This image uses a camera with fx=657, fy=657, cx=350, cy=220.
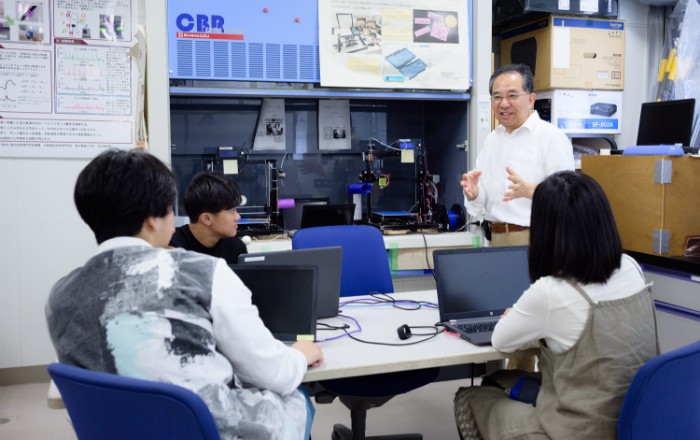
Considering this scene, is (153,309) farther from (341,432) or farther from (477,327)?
(341,432)

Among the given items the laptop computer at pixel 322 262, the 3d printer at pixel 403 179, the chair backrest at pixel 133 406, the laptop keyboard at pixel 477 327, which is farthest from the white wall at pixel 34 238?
the chair backrest at pixel 133 406

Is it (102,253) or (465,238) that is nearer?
(102,253)

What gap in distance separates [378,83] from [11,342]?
2.44 m

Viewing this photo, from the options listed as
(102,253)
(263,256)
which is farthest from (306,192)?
(102,253)

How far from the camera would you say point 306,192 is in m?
4.32

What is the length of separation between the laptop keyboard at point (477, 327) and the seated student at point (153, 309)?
29.4 inches

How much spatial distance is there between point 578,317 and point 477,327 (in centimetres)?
45

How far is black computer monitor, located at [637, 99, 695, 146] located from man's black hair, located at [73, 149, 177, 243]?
3135mm

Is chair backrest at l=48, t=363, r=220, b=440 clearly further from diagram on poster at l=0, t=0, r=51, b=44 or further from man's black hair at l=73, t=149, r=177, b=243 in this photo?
diagram on poster at l=0, t=0, r=51, b=44

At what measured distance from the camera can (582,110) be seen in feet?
13.9

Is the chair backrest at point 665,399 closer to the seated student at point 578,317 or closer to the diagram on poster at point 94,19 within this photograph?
the seated student at point 578,317

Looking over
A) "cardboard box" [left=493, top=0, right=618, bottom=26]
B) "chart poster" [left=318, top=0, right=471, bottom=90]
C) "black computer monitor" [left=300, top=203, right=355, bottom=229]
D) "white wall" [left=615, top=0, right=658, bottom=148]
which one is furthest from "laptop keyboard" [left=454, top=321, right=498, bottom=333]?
"white wall" [left=615, top=0, right=658, bottom=148]

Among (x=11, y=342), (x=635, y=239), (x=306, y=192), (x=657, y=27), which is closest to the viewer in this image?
(x=635, y=239)

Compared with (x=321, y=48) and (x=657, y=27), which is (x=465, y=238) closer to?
(x=321, y=48)
